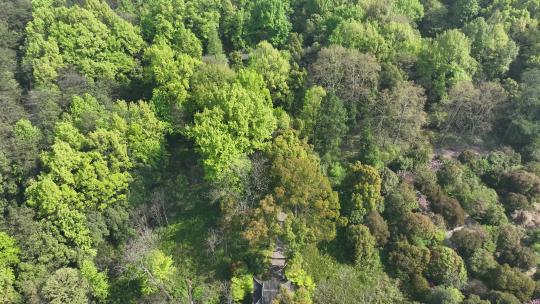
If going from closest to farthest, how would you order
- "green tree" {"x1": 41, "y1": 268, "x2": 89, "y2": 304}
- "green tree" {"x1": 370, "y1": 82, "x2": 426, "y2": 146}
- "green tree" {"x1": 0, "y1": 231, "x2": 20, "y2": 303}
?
1. "green tree" {"x1": 41, "y1": 268, "x2": 89, "y2": 304}
2. "green tree" {"x1": 0, "y1": 231, "x2": 20, "y2": 303}
3. "green tree" {"x1": 370, "y1": 82, "x2": 426, "y2": 146}

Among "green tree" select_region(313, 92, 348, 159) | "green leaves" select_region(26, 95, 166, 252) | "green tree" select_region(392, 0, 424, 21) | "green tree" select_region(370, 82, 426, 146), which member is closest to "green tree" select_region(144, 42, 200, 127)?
"green leaves" select_region(26, 95, 166, 252)

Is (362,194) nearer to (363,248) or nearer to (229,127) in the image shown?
(363,248)

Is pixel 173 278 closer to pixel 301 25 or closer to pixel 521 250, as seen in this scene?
pixel 521 250

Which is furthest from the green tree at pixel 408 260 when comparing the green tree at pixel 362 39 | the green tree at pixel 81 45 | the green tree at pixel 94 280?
the green tree at pixel 81 45

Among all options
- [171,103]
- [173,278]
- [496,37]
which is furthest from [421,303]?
[496,37]

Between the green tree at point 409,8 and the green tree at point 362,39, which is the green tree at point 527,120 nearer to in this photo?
the green tree at point 362,39

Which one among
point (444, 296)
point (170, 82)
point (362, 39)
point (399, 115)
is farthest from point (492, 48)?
point (170, 82)

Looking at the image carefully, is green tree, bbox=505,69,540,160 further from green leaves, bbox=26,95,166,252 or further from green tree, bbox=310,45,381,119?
green leaves, bbox=26,95,166,252
